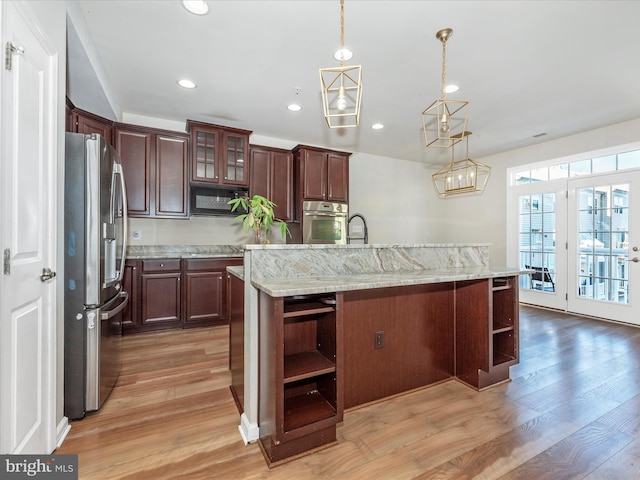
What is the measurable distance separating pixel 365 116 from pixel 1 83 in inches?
136

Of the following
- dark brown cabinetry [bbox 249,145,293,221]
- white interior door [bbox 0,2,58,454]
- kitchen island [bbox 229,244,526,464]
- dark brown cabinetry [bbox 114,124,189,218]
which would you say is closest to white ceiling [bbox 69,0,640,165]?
dark brown cabinetry [bbox 114,124,189,218]

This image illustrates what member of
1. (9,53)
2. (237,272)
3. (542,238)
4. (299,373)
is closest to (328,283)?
(299,373)

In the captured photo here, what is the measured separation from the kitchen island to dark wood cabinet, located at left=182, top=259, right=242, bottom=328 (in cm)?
210

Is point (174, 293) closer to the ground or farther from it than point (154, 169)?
closer to the ground

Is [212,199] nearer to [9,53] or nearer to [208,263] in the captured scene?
[208,263]

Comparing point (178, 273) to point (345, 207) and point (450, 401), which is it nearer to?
point (345, 207)

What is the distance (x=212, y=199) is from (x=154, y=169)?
2.63 ft

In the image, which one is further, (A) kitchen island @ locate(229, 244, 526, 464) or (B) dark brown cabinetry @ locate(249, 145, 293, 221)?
(B) dark brown cabinetry @ locate(249, 145, 293, 221)

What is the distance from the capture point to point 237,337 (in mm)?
1999

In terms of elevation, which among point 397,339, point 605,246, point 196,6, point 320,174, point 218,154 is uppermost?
point 196,6

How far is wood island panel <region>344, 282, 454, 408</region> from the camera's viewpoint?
6.43ft

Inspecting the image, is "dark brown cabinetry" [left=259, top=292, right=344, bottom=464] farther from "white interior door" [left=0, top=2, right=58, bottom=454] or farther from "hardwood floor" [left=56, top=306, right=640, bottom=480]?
"white interior door" [left=0, top=2, right=58, bottom=454]

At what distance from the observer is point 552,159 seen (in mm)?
4570
